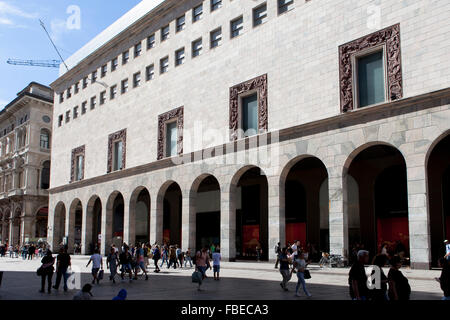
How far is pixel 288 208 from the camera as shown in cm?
3700

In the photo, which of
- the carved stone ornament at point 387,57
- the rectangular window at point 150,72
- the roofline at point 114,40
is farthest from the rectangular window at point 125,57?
the carved stone ornament at point 387,57

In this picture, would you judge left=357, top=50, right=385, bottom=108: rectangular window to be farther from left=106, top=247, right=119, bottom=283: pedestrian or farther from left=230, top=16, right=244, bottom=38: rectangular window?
left=106, top=247, right=119, bottom=283: pedestrian

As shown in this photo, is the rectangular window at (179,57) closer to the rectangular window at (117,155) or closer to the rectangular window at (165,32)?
the rectangular window at (165,32)

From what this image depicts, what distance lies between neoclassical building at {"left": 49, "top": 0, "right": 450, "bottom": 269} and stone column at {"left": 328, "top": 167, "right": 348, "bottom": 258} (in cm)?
8

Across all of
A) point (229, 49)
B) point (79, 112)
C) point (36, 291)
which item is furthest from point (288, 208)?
point (79, 112)

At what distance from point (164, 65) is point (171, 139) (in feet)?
23.4

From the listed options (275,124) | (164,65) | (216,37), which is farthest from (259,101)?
(164,65)

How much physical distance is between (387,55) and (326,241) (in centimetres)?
1468

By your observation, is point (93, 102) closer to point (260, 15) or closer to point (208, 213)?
point (208, 213)

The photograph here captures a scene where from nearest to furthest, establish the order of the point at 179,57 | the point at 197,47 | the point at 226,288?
the point at 226,288, the point at 197,47, the point at 179,57

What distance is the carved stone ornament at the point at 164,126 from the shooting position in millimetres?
37938

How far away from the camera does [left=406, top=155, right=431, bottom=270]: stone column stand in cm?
2209

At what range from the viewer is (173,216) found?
156 ft

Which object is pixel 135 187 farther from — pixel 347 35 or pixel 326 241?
pixel 347 35
